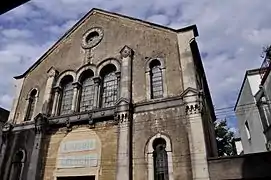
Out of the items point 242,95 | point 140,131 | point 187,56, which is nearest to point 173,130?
point 140,131

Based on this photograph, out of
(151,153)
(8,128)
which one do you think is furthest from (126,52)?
(8,128)

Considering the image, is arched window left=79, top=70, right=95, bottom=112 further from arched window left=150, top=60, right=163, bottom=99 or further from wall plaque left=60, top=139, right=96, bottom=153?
arched window left=150, top=60, right=163, bottom=99

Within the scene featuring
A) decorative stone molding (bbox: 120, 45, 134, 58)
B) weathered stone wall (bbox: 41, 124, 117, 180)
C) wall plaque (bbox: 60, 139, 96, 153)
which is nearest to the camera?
weathered stone wall (bbox: 41, 124, 117, 180)

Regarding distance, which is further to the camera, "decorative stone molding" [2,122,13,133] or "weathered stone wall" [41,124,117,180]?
"decorative stone molding" [2,122,13,133]

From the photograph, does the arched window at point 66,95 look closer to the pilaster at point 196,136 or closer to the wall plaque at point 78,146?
the wall plaque at point 78,146

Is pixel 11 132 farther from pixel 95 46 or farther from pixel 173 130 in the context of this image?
pixel 173 130

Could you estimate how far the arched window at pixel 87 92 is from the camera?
13.2m

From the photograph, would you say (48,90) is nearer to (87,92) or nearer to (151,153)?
(87,92)

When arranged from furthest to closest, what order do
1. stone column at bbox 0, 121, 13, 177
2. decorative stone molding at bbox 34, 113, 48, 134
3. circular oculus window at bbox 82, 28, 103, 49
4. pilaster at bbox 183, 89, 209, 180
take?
circular oculus window at bbox 82, 28, 103, 49, stone column at bbox 0, 121, 13, 177, decorative stone molding at bbox 34, 113, 48, 134, pilaster at bbox 183, 89, 209, 180

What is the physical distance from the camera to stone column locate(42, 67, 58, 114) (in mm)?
13602

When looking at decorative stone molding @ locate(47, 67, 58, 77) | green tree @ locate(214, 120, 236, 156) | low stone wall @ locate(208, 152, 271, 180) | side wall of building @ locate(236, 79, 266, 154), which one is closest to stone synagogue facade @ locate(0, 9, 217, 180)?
decorative stone molding @ locate(47, 67, 58, 77)

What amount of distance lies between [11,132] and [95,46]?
699 centimetres

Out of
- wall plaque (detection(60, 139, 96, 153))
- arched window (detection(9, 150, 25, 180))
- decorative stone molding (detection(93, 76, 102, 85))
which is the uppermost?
decorative stone molding (detection(93, 76, 102, 85))

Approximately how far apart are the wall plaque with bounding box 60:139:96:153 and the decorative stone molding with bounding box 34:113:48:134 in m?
1.50
